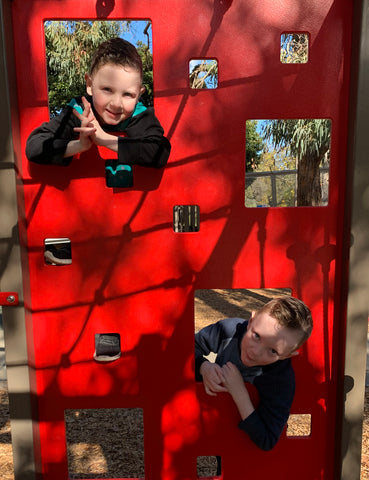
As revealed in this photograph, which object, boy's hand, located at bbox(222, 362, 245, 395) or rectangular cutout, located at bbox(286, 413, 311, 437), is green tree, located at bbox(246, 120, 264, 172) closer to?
rectangular cutout, located at bbox(286, 413, 311, 437)

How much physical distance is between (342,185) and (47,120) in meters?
1.37

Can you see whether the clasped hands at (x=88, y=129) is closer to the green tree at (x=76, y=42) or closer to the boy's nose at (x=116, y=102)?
the boy's nose at (x=116, y=102)

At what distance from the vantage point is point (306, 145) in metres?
9.46

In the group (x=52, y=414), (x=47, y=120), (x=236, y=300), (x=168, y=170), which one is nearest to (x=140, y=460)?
(x=52, y=414)

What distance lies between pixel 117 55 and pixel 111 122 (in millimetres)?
273

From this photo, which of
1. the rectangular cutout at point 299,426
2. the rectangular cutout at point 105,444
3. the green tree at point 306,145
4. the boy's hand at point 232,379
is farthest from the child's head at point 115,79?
the green tree at point 306,145

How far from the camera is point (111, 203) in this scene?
71.9 inches

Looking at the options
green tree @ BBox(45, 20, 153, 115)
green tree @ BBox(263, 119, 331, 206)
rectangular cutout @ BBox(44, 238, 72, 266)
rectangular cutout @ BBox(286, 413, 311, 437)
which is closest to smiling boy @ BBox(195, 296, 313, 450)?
rectangular cutout @ BBox(44, 238, 72, 266)

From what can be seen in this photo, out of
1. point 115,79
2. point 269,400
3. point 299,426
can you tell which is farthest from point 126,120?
point 299,426

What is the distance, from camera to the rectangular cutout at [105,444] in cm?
270

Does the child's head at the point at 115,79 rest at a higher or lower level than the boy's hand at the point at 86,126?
higher

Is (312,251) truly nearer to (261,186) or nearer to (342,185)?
(342,185)

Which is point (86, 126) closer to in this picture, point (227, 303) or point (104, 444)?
point (104, 444)

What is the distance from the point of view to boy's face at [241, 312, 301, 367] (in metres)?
1.83
